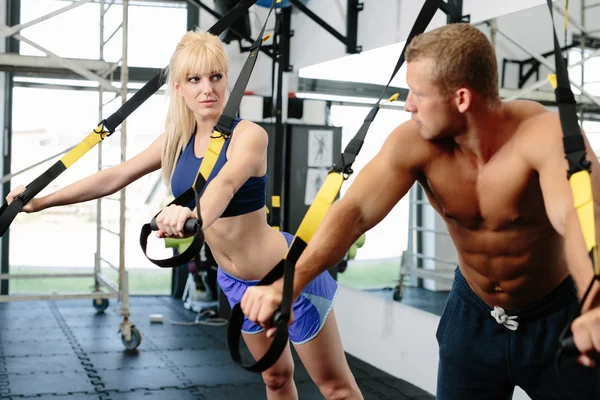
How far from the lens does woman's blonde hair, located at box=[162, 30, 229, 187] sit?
7.77 ft

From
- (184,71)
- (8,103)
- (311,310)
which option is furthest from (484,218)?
(8,103)

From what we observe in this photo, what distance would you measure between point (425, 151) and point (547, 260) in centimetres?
45

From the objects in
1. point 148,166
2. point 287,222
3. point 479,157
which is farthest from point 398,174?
point 287,222

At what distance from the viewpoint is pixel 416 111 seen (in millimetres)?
1557

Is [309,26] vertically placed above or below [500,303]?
above

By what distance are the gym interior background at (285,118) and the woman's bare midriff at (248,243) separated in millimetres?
635

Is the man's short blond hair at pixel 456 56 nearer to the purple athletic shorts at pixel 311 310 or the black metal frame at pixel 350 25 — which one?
the purple athletic shorts at pixel 311 310

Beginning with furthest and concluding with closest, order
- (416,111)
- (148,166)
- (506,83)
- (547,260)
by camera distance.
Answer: (506,83) → (148,166) → (547,260) → (416,111)

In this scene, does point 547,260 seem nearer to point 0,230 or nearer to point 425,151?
point 425,151

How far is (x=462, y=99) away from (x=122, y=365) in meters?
3.74

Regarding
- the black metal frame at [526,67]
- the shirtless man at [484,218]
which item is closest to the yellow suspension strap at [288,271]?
the shirtless man at [484,218]

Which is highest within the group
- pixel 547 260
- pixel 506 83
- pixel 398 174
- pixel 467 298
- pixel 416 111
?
pixel 506 83

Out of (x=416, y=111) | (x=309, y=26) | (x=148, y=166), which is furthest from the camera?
(x=309, y=26)

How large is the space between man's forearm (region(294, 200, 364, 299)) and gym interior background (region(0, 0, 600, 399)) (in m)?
1.41
